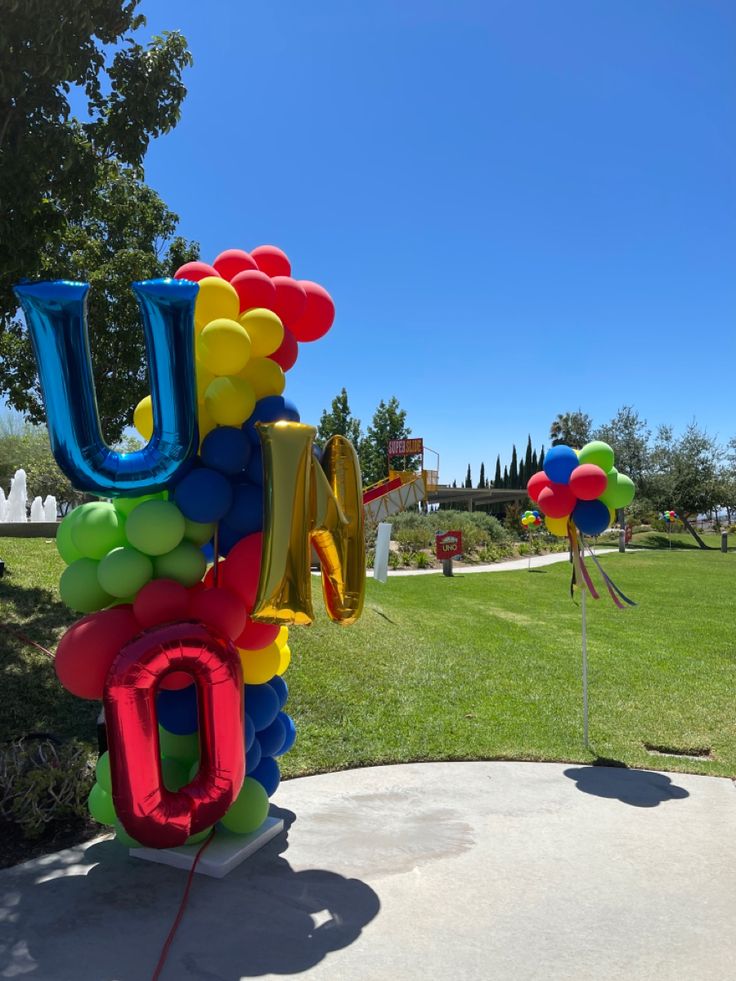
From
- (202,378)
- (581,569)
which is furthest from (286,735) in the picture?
(581,569)

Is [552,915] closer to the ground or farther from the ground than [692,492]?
closer to the ground

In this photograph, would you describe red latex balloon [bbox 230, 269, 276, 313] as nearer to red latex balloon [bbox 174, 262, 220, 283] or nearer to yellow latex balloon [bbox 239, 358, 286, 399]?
red latex balloon [bbox 174, 262, 220, 283]

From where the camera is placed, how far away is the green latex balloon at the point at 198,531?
13.7 ft

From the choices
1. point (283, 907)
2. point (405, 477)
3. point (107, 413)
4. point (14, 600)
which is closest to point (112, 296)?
point (107, 413)

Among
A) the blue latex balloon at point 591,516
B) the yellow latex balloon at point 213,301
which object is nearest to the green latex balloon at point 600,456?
the blue latex balloon at point 591,516

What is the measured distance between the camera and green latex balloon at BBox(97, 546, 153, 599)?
3979mm

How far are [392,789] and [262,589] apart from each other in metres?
3.13

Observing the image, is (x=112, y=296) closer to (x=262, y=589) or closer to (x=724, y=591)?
(x=262, y=589)

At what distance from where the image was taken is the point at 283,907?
4.01 m

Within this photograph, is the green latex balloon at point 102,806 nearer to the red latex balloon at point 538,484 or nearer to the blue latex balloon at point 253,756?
the blue latex balloon at point 253,756

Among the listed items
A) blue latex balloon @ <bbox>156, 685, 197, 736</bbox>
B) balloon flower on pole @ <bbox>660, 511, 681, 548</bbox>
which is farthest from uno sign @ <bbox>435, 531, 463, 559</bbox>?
balloon flower on pole @ <bbox>660, 511, 681, 548</bbox>

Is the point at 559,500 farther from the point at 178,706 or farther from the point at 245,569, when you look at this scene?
the point at 178,706

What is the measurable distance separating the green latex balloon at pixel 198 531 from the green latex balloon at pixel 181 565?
6cm

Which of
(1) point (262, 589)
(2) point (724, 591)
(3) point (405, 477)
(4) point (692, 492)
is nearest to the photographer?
(1) point (262, 589)
